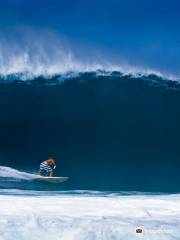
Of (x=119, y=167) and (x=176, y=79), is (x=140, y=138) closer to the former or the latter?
(x=119, y=167)

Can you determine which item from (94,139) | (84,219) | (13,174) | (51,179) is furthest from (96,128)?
(84,219)

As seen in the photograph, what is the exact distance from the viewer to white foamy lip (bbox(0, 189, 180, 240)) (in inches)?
211

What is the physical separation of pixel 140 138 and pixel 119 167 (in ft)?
2.45

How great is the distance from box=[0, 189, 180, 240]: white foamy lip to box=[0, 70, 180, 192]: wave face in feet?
3.49

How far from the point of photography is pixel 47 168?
7.46 m

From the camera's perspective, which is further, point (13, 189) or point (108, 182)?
point (108, 182)

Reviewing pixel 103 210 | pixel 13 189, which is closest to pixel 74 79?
pixel 13 189

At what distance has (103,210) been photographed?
6156 millimetres

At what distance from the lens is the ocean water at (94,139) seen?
7.09 meters

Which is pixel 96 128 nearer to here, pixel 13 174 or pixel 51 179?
pixel 51 179

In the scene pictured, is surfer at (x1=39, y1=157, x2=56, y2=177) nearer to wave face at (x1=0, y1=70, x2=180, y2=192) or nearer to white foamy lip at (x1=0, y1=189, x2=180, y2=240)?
wave face at (x1=0, y1=70, x2=180, y2=192)

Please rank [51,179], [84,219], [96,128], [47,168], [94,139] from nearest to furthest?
[84,219] < [51,179] < [47,168] < [94,139] < [96,128]

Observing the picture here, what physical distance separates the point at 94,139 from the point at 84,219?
267 centimetres

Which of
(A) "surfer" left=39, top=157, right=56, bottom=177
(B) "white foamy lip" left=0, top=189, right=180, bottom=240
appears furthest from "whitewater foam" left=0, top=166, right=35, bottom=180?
(B) "white foamy lip" left=0, top=189, right=180, bottom=240
